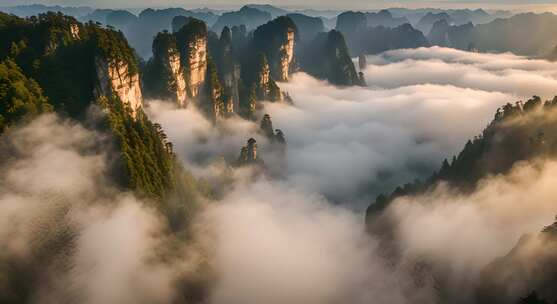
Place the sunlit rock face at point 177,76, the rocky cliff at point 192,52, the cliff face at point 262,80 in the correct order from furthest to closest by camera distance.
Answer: the cliff face at point 262,80
the rocky cliff at point 192,52
the sunlit rock face at point 177,76

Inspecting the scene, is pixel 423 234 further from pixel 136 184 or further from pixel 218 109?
pixel 218 109

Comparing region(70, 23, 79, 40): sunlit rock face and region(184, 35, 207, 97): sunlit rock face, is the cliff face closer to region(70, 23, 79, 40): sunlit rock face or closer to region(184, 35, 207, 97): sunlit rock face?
region(184, 35, 207, 97): sunlit rock face

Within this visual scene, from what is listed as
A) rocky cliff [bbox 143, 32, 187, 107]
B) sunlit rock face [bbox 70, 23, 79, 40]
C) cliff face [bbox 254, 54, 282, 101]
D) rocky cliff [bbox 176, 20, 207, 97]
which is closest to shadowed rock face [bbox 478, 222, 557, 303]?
rocky cliff [bbox 143, 32, 187, 107]

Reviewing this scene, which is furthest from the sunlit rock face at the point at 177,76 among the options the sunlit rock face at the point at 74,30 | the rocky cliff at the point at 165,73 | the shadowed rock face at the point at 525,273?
the shadowed rock face at the point at 525,273

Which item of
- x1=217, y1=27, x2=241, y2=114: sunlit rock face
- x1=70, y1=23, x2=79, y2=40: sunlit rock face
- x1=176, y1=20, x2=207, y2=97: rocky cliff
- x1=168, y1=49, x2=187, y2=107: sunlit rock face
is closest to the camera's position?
x1=70, y1=23, x2=79, y2=40: sunlit rock face

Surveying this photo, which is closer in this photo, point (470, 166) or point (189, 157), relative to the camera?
point (470, 166)

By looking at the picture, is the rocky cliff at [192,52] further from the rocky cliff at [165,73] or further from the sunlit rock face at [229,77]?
the sunlit rock face at [229,77]

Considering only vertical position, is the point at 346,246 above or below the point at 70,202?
below

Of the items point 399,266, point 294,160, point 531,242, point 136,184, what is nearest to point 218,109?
point 294,160
